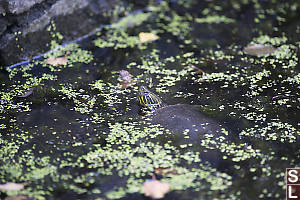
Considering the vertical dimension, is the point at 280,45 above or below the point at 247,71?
above

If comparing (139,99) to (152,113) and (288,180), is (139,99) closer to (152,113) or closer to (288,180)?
(152,113)

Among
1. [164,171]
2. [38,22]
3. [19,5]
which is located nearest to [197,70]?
[164,171]

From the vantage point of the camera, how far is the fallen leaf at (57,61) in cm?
322

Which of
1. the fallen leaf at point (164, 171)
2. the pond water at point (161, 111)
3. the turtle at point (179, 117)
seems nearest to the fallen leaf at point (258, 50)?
the pond water at point (161, 111)

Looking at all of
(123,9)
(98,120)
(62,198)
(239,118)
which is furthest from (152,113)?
(123,9)

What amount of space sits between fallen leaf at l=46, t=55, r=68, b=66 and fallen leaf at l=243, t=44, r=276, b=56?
1.54 metres

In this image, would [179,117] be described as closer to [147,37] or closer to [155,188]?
[155,188]

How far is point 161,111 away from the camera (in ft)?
8.32

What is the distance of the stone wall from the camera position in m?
3.09

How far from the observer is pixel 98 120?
8.18 feet

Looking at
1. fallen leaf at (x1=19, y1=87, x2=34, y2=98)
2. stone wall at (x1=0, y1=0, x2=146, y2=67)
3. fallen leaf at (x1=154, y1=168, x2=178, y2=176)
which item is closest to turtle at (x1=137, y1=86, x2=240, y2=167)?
fallen leaf at (x1=154, y1=168, x2=178, y2=176)

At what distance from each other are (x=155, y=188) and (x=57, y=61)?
1.70m

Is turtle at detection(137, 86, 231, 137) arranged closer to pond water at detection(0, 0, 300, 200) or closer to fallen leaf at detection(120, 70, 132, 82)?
pond water at detection(0, 0, 300, 200)

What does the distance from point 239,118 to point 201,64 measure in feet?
2.76
